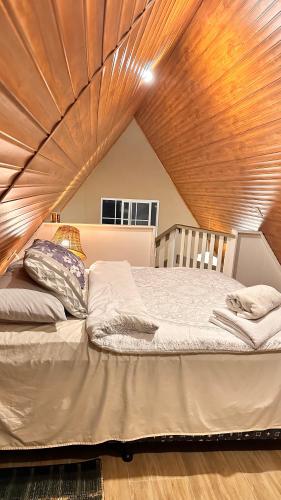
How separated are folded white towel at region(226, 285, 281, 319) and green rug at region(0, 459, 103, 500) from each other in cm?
117

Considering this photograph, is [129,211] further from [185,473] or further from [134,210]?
[185,473]

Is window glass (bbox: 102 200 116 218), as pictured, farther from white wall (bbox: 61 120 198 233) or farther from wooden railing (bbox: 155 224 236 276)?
wooden railing (bbox: 155 224 236 276)

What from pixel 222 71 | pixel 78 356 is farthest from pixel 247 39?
pixel 78 356

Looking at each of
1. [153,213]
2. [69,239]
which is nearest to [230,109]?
[69,239]

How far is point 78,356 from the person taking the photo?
1646mm

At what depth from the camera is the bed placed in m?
1.63

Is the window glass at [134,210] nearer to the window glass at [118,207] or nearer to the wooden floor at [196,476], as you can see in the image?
the window glass at [118,207]

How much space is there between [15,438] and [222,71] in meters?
2.89

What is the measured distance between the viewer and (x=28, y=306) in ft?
5.49

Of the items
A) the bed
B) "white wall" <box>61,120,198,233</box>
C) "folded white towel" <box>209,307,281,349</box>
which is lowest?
the bed

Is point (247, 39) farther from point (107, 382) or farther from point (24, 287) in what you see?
point (107, 382)

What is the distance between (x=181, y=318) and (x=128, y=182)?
4.83 m

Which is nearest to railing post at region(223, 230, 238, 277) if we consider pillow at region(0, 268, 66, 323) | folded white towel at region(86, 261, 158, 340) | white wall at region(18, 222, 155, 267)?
white wall at region(18, 222, 155, 267)

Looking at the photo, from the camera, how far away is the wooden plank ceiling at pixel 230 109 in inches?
82.7
